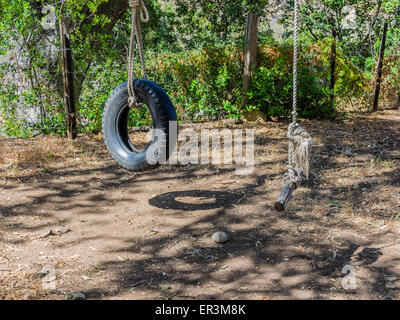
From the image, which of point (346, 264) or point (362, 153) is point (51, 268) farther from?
point (362, 153)

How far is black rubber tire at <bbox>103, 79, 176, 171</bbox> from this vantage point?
371 cm

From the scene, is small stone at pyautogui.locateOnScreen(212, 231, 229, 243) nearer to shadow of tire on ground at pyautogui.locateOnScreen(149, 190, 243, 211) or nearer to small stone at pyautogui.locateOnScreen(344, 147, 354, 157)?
shadow of tire on ground at pyautogui.locateOnScreen(149, 190, 243, 211)

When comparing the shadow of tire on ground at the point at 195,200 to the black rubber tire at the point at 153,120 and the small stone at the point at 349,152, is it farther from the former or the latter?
the small stone at the point at 349,152

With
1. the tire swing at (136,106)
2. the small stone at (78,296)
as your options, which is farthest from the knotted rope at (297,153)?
the small stone at (78,296)

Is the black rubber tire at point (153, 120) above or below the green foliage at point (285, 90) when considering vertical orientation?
below

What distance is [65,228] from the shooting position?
373 cm

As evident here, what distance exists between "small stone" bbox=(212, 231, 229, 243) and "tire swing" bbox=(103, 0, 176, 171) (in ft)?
2.59

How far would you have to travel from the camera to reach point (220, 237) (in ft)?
11.4

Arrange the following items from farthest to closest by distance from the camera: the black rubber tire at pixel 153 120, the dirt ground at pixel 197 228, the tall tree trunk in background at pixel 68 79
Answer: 1. the tall tree trunk in background at pixel 68 79
2. the black rubber tire at pixel 153 120
3. the dirt ground at pixel 197 228

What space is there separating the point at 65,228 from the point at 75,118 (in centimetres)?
289

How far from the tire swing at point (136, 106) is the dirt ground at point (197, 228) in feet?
1.84

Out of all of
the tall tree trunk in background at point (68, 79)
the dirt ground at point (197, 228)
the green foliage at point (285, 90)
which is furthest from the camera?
the green foliage at point (285, 90)

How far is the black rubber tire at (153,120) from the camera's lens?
3707mm

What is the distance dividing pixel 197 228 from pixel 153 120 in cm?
103
